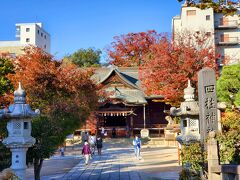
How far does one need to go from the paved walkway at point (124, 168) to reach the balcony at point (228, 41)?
2789 centimetres

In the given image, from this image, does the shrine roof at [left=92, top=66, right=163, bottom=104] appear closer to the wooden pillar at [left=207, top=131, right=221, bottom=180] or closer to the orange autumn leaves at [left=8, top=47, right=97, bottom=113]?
the orange autumn leaves at [left=8, top=47, right=97, bottom=113]

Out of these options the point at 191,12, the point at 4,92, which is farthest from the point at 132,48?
the point at 4,92

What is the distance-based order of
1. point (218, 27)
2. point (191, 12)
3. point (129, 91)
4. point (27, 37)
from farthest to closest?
point (27, 37) → point (218, 27) → point (191, 12) → point (129, 91)

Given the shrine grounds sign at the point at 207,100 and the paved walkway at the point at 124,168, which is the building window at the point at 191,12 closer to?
the paved walkway at the point at 124,168

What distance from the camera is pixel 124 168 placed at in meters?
18.6

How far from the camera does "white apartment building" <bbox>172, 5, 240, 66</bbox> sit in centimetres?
4662

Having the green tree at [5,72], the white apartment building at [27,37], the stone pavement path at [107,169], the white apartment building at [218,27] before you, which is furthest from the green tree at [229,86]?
the white apartment building at [27,37]

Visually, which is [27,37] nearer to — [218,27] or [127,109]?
[218,27]

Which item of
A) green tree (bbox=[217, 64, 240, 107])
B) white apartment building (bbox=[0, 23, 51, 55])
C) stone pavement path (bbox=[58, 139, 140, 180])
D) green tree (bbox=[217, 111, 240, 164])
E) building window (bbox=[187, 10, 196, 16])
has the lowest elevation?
stone pavement path (bbox=[58, 139, 140, 180])

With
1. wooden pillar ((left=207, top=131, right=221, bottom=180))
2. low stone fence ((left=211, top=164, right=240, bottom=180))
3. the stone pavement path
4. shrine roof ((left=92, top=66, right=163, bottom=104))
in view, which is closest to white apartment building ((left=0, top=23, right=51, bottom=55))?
shrine roof ((left=92, top=66, right=163, bottom=104))

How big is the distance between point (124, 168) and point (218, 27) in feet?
115

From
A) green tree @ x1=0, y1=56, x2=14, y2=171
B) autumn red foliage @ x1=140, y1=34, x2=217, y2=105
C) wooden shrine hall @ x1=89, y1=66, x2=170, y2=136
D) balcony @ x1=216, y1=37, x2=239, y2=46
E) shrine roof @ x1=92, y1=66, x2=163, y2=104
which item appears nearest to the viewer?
green tree @ x1=0, y1=56, x2=14, y2=171

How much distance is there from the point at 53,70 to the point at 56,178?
304 inches

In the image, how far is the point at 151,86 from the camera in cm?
3111
